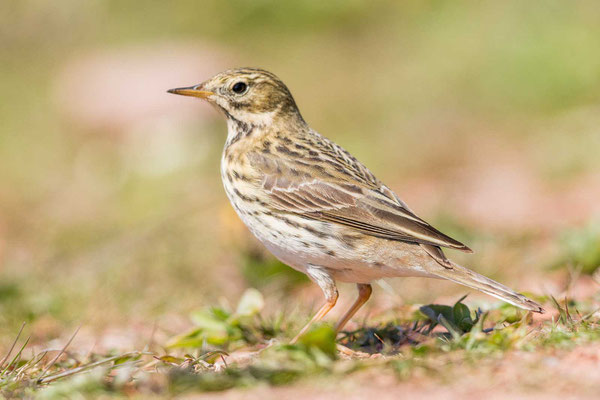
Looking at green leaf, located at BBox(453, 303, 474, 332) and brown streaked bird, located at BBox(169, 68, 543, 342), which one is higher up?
brown streaked bird, located at BBox(169, 68, 543, 342)

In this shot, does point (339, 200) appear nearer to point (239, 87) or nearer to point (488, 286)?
point (488, 286)

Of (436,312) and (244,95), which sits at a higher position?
(244,95)

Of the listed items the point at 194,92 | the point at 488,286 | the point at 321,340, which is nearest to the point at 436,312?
the point at 488,286

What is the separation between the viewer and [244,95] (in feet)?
19.9

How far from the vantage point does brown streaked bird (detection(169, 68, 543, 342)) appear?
15.9 feet

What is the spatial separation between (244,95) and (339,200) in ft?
4.22

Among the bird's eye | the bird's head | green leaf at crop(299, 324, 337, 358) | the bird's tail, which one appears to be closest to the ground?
green leaf at crop(299, 324, 337, 358)

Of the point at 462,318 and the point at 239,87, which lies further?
the point at 239,87

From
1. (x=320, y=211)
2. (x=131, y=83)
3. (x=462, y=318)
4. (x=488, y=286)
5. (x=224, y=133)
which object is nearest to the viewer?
(x=488, y=286)

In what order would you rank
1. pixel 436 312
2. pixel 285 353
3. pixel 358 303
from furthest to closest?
pixel 358 303
pixel 436 312
pixel 285 353

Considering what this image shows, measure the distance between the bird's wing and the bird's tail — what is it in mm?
186

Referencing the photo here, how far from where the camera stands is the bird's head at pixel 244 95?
604 centimetres

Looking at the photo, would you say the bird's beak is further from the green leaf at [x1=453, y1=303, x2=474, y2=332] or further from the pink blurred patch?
the pink blurred patch

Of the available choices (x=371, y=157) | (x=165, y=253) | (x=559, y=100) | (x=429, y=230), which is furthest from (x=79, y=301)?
(x=559, y=100)
